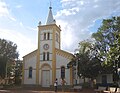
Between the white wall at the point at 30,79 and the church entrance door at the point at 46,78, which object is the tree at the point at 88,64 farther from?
the white wall at the point at 30,79

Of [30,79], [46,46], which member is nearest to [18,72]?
[30,79]

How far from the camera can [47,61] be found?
145 feet

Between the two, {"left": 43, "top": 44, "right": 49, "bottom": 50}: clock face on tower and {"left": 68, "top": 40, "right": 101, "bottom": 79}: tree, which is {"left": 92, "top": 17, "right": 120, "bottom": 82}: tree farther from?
{"left": 43, "top": 44, "right": 49, "bottom": 50}: clock face on tower

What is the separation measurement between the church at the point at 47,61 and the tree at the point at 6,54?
382 cm

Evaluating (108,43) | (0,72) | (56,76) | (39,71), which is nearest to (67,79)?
(56,76)

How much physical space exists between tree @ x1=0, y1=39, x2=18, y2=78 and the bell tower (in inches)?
254

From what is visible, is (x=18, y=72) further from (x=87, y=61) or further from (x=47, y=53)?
(x=87, y=61)

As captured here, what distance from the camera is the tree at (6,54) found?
4493 cm

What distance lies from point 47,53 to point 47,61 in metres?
1.53

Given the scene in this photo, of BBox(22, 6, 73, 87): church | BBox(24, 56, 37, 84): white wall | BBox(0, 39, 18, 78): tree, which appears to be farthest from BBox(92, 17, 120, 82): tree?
BBox(0, 39, 18, 78): tree

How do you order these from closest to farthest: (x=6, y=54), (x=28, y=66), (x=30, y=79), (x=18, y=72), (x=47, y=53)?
(x=47, y=53)
(x=30, y=79)
(x=28, y=66)
(x=6, y=54)
(x=18, y=72)

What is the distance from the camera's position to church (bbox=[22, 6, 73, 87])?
43062mm

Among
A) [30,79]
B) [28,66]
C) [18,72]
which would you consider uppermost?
[28,66]

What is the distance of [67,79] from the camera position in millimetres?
42375
